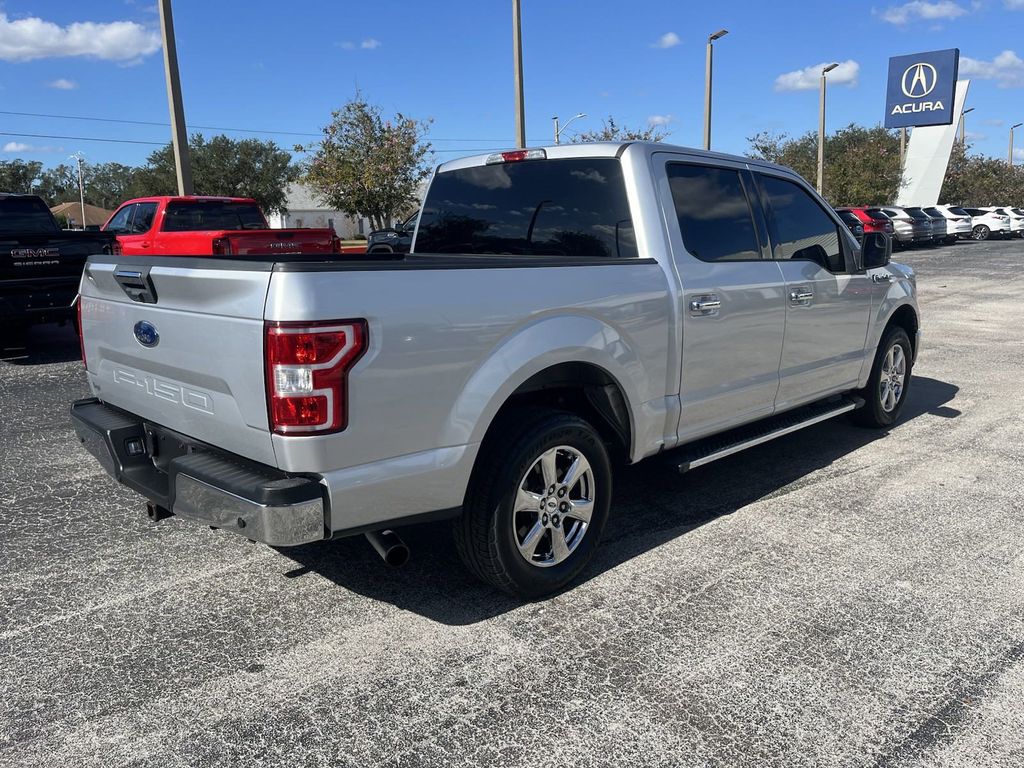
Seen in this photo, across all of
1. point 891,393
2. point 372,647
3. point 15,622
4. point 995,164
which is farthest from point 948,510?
point 995,164

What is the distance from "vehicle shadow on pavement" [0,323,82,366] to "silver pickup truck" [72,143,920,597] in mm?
6272

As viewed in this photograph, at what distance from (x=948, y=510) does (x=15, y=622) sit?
461 centimetres

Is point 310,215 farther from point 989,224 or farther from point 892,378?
point 892,378

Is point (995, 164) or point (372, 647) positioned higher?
point (995, 164)

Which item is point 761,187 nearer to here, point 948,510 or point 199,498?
point 948,510

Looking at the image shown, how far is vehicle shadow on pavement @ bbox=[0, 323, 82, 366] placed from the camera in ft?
30.7

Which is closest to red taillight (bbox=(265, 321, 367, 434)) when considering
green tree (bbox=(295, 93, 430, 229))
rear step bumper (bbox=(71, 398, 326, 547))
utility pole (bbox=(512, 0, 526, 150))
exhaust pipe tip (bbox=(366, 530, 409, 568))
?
rear step bumper (bbox=(71, 398, 326, 547))

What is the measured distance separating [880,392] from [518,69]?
15.1 meters

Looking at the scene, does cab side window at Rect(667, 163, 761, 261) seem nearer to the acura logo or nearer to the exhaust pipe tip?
the exhaust pipe tip

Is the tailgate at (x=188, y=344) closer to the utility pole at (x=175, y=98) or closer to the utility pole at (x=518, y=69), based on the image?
the utility pole at (x=175, y=98)

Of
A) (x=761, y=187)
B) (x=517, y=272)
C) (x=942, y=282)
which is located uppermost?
(x=761, y=187)

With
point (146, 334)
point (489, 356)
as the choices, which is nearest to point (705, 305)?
point (489, 356)

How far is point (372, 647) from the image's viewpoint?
3.15 meters

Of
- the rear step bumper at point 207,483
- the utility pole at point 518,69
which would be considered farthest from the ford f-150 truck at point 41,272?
the utility pole at point 518,69
